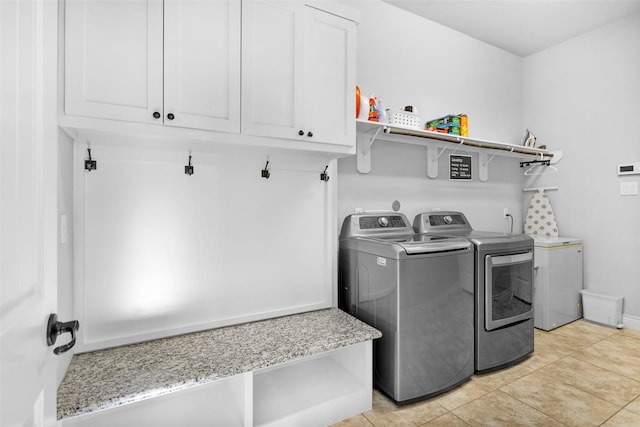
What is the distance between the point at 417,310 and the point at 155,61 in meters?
1.82

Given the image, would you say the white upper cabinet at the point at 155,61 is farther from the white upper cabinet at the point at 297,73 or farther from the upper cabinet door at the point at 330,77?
the upper cabinet door at the point at 330,77

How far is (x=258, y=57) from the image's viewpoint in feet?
5.09

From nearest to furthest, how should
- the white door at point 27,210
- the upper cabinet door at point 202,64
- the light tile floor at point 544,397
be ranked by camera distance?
the white door at point 27,210 < the upper cabinet door at point 202,64 < the light tile floor at point 544,397

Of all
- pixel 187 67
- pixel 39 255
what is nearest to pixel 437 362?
pixel 39 255

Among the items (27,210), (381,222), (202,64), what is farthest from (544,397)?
(202,64)

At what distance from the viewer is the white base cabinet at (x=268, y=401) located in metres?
1.42

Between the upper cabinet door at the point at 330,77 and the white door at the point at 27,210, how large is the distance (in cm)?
117

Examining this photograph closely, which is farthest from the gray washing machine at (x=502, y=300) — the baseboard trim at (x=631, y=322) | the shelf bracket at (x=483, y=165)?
the baseboard trim at (x=631, y=322)

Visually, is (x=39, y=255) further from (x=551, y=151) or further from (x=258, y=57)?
(x=551, y=151)

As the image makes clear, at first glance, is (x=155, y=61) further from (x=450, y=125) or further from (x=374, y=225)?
(x=450, y=125)

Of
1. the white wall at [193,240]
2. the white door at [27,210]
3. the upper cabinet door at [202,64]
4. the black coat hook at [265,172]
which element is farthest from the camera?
the black coat hook at [265,172]

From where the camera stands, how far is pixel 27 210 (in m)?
0.56

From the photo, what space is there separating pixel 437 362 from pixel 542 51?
3752mm

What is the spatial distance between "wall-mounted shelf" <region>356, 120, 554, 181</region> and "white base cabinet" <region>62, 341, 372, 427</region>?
1447mm
